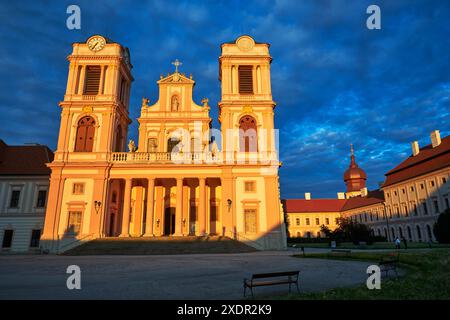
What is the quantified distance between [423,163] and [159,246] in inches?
1821

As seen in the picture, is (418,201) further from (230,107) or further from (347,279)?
(347,279)

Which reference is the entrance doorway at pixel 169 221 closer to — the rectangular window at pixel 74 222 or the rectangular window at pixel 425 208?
the rectangular window at pixel 74 222

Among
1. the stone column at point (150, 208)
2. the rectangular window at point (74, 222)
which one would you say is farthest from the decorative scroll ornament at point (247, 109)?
the rectangular window at point (74, 222)

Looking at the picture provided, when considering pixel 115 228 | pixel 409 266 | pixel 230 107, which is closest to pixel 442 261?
pixel 409 266

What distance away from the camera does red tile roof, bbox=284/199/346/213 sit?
92.4 m

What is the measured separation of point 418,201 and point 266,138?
33.6m

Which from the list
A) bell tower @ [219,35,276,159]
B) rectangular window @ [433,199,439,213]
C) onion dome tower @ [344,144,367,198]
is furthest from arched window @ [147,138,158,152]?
onion dome tower @ [344,144,367,198]

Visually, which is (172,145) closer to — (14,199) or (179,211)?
(179,211)

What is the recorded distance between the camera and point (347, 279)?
11.1 meters

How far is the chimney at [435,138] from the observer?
169 ft

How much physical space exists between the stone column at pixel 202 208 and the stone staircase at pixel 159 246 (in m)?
3.25

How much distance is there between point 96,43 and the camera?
3734 cm

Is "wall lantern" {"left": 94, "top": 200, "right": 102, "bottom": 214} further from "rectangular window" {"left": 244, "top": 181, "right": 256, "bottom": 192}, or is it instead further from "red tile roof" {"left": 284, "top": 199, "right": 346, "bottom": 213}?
"red tile roof" {"left": 284, "top": 199, "right": 346, "bottom": 213}

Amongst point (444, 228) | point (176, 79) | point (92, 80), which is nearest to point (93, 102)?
point (92, 80)
